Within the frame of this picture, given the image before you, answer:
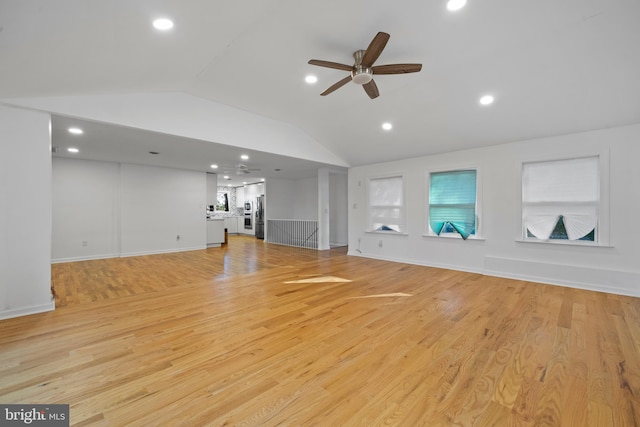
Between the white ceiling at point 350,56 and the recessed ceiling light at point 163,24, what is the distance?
6cm

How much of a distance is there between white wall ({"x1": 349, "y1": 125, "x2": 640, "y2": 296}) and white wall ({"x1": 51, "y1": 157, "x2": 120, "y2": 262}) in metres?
6.69

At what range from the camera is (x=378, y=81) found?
3.57 m

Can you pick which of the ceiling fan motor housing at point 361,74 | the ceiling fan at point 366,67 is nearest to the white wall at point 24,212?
the ceiling fan at point 366,67

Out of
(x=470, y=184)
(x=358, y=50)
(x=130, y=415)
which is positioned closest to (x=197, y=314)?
(x=130, y=415)

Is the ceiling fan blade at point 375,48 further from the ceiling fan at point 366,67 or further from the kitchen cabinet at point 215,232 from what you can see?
the kitchen cabinet at point 215,232

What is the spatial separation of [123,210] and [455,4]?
25.9 ft

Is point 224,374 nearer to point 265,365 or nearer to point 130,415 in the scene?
point 265,365

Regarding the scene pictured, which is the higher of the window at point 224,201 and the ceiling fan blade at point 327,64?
the ceiling fan blade at point 327,64

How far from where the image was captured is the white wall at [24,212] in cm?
280

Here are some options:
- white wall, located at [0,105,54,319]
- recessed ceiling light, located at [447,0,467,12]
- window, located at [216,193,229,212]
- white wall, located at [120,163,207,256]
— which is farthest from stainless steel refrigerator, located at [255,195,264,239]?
recessed ceiling light, located at [447,0,467,12]

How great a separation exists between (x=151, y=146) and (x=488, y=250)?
6.83 m

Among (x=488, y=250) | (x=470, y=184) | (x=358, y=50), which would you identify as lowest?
(x=488, y=250)

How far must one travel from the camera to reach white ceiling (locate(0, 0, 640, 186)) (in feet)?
6.64

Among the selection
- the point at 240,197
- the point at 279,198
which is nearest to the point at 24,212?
the point at 279,198
